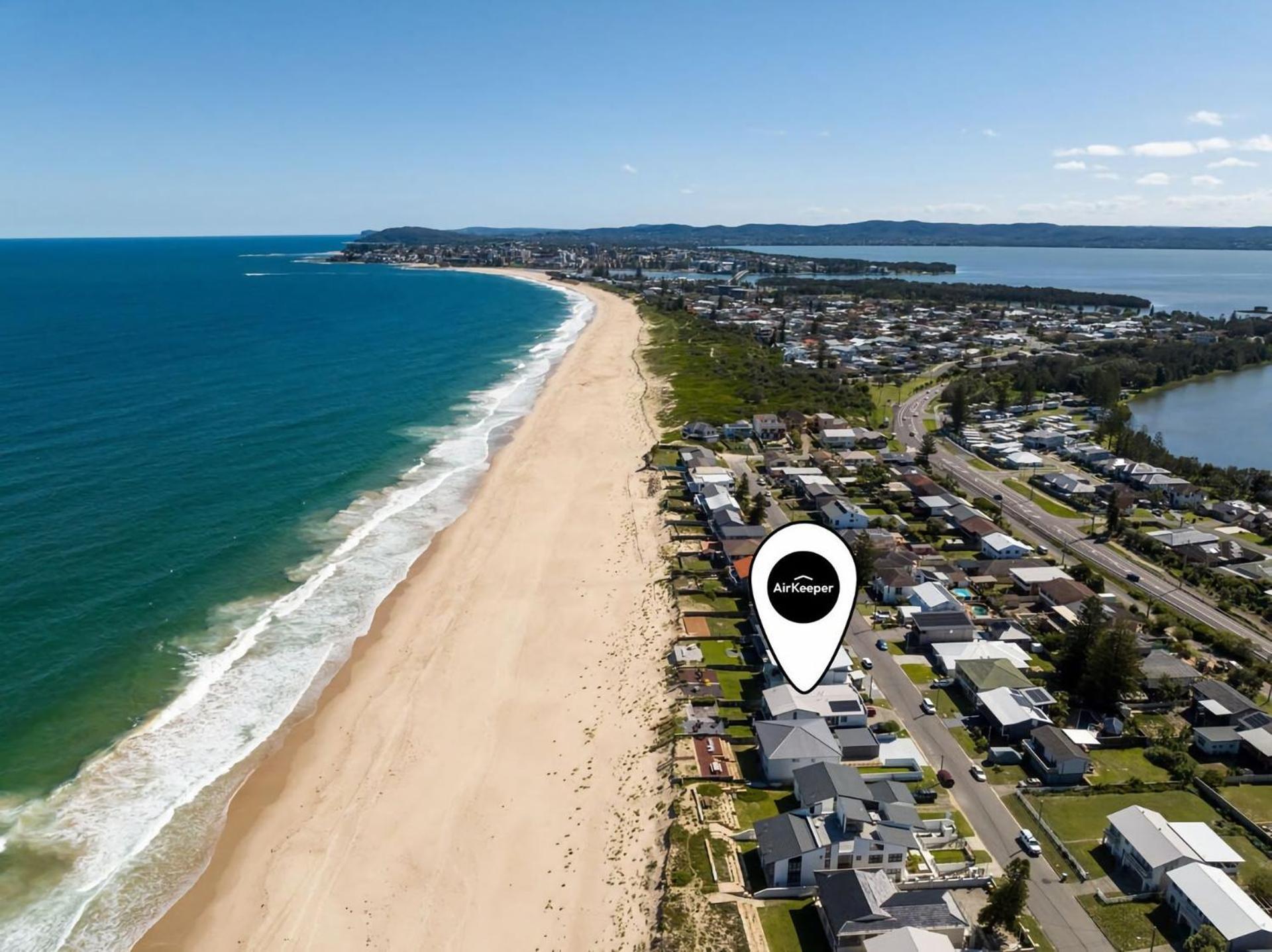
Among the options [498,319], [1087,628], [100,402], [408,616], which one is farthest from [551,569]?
[498,319]

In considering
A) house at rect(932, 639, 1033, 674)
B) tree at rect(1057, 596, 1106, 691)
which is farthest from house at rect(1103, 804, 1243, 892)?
house at rect(932, 639, 1033, 674)

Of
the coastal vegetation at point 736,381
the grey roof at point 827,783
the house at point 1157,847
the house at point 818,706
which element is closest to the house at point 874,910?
the grey roof at point 827,783

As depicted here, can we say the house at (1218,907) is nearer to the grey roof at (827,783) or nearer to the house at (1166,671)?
the grey roof at (827,783)

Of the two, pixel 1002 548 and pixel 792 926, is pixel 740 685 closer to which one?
pixel 792 926

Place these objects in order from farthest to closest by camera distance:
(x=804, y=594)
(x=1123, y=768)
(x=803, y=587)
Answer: (x=1123, y=768), (x=804, y=594), (x=803, y=587)

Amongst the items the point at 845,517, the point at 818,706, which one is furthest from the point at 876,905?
the point at 845,517

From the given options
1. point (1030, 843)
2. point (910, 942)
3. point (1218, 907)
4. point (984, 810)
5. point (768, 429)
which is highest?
point (768, 429)

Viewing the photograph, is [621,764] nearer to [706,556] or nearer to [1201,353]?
[706,556]
